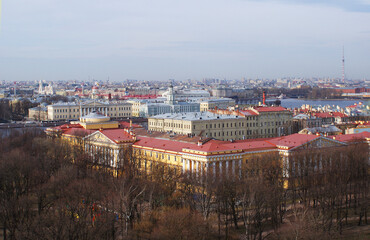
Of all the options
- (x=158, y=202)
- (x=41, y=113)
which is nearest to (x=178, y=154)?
(x=158, y=202)

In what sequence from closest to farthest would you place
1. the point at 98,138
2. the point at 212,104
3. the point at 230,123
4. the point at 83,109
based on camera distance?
the point at 98,138 < the point at 230,123 < the point at 83,109 < the point at 212,104

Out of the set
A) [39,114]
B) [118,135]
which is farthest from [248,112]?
[39,114]

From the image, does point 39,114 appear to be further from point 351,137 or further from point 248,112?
point 351,137

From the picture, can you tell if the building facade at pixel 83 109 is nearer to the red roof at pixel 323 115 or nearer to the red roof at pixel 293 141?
the red roof at pixel 323 115

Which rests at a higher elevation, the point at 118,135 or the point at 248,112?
the point at 248,112

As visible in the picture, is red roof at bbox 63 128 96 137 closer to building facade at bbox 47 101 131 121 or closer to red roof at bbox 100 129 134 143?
red roof at bbox 100 129 134 143

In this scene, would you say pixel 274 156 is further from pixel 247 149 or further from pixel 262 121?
pixel 262 121

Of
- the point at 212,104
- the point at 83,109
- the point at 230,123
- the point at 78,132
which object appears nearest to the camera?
the point at 78,132

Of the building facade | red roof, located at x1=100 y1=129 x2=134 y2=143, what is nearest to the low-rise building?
the building facade

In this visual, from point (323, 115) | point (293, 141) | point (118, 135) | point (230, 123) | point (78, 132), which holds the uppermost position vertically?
point (118, 135)

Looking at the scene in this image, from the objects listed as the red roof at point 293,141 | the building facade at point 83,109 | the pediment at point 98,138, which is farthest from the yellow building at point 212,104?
the red roof at point 293,141

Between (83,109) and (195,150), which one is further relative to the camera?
(83,109)

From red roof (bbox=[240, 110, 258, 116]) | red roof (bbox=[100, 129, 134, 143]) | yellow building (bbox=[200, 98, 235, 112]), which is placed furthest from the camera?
yellow building (bbox=[200, 98, 235, 112])

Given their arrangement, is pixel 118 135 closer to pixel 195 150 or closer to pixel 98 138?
pixel 98 138
